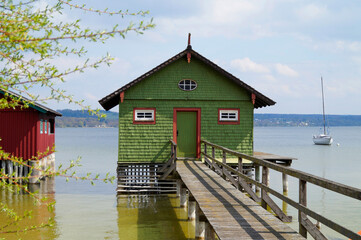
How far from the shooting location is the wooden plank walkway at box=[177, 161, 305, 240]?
6.82 meters

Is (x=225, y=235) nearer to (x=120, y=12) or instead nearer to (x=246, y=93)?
(x=120, y=12)

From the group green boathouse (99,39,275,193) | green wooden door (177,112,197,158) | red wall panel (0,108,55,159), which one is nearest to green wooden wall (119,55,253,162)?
green boathouse (99,39,275,193)

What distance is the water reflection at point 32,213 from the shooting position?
13.3 meters

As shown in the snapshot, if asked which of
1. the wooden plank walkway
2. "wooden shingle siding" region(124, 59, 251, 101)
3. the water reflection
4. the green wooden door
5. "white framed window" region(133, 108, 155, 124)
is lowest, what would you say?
the water reflection

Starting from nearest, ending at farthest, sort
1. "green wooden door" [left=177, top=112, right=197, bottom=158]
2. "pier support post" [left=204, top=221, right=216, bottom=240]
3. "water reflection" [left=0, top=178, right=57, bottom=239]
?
"pier support post" [left=204, top=221, right=216, bottom=240], "water reflection" [left=0, top=178, right=57, bottom=239], "green wooden door" [left=177, top=112, right=197, bottom=158]

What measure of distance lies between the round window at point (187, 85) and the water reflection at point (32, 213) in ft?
25.1

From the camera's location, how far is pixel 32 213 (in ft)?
54.6

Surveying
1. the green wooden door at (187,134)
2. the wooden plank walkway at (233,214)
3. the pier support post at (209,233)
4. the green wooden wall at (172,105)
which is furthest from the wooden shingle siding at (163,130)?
the pier support post at (209,233)

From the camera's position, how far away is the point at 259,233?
6824 mm

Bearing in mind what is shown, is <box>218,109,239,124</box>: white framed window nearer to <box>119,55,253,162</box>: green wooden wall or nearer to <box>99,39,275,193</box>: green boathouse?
<box>99,39,275,193</box>: green boathouse

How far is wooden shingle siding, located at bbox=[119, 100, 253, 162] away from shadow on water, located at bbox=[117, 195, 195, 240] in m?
1.87

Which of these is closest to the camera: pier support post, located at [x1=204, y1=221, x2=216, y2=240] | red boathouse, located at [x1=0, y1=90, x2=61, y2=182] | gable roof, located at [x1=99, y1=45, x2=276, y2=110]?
pier support post, located at [x1=204, y1=221, x2=216, y2=240]

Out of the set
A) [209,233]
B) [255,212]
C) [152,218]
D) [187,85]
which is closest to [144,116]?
[187,85]

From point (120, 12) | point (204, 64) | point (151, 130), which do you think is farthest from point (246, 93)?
point (120, 12)
